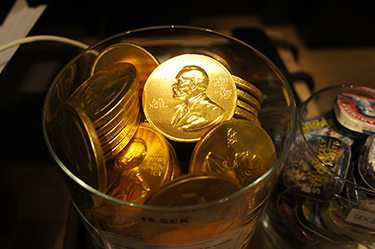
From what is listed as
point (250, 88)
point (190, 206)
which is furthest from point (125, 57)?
point (190, 206)

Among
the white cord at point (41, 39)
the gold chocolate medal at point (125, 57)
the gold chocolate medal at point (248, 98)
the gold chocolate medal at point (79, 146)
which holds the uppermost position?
the white cord at point (41, 39)

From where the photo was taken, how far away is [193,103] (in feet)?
1.93

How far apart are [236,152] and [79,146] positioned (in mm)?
236

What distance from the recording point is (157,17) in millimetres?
1062

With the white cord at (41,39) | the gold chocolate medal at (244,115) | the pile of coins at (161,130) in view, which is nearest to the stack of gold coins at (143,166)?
the pile of coins at (161,130)

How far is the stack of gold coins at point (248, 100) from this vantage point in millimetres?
601

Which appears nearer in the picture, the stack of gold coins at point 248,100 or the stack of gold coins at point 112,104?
the stack of gold coins at point 112,104

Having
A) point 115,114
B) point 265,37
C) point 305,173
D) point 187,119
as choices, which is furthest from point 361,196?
point 265,37

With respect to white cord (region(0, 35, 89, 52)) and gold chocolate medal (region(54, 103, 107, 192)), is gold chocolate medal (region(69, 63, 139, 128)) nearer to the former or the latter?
gold chocolate medal (region(54, 103, 107, 192))

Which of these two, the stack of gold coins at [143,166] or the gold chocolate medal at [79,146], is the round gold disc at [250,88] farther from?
the gold chocolate medal at [79,146]

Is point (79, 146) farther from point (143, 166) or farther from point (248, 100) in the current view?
point (248, 100)

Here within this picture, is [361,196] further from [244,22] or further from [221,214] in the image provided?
[244,22]

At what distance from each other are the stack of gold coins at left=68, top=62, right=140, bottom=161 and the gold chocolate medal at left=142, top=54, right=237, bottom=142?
0.17 feet

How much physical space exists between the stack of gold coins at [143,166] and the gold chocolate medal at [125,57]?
154mm
